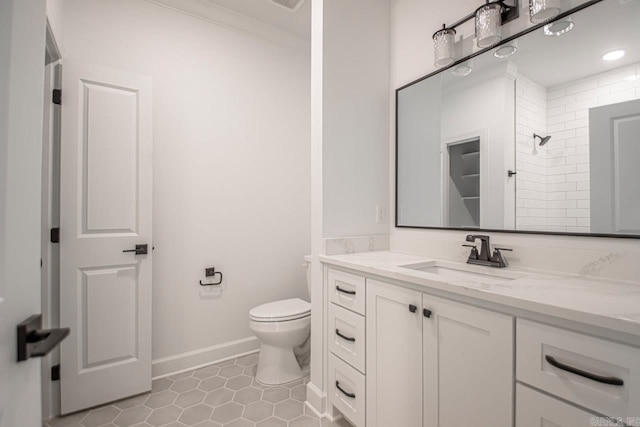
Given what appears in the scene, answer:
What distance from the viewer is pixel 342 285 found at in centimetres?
158

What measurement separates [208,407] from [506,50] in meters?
2.52

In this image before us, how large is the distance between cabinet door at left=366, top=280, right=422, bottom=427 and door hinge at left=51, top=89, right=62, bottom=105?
202cm

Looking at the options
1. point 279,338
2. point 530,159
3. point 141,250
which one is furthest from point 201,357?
point 530,159

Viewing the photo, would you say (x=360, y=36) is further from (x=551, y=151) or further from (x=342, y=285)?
(x=342, y=285)

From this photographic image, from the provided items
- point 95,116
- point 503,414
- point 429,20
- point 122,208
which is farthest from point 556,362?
point 95,116

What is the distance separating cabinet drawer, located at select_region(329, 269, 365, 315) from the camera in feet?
4.75

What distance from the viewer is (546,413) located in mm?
812

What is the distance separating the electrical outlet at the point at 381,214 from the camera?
1.98m

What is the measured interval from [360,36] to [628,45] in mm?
1307

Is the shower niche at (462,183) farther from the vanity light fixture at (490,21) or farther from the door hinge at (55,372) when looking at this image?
the door hinge at (55,372)

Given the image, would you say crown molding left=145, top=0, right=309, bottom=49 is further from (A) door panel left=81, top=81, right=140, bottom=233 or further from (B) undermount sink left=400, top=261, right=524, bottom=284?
(B) undermount sink left=400, top=261, right=524, bottom=284

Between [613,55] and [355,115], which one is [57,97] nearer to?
[355,115]

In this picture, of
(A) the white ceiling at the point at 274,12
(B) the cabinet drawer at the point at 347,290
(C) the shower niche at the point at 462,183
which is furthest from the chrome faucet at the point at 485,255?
(A) the white ceiling at the point at 274,12

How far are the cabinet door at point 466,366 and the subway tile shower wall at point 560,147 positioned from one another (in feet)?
2.02
